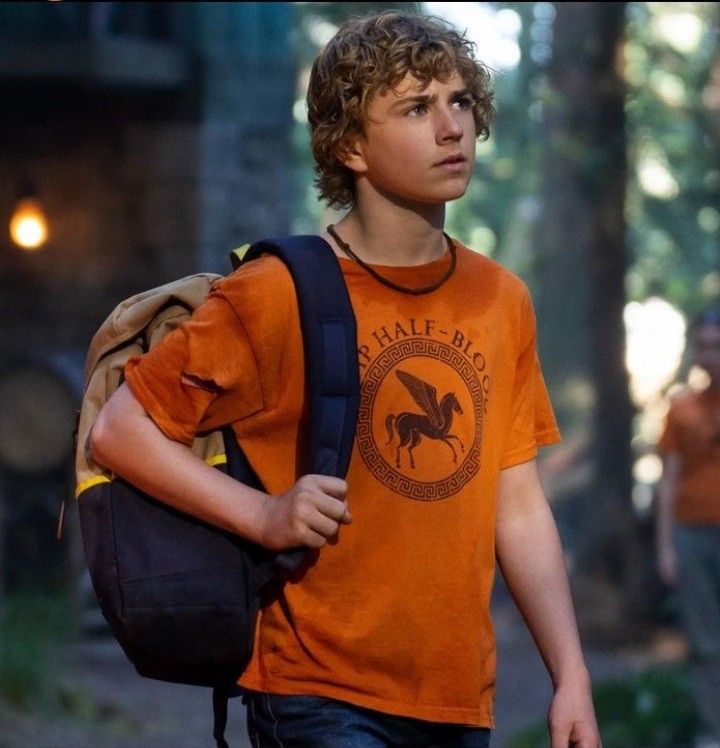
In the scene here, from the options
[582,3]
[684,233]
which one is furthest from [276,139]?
[684,233]

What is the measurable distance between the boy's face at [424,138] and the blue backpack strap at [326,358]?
184 mm

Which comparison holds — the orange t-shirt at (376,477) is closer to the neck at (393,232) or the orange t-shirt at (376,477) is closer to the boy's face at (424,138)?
the neck at (393,232)

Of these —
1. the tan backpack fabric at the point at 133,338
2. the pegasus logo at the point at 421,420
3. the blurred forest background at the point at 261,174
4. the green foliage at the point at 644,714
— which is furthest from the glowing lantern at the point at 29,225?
the pegasus logo at the point at 421,420

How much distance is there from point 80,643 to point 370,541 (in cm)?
482

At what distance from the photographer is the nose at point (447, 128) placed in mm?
2615

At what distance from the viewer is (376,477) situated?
101 inches

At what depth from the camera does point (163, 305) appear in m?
2.66

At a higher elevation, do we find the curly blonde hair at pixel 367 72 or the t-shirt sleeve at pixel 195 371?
the curly blonde hair at pixel 367 72

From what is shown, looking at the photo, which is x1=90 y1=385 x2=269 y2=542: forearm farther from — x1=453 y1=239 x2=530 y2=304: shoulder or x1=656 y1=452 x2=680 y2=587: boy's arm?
x1=656 y1=452 x2=680 y2=587: boy's arm

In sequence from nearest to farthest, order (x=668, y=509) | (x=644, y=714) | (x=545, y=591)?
(x=545, y=591) → (x=668, y=509) → (x=644, y=714)

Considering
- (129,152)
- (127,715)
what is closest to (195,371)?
(129,152)

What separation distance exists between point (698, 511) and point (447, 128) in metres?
4.78

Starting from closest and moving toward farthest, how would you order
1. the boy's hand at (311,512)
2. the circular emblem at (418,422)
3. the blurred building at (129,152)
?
the boy's hand at (311,512) → the circular emblem at (418,422) → the blurred building at (129,152)

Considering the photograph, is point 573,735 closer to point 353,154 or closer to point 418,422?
point 418,422
